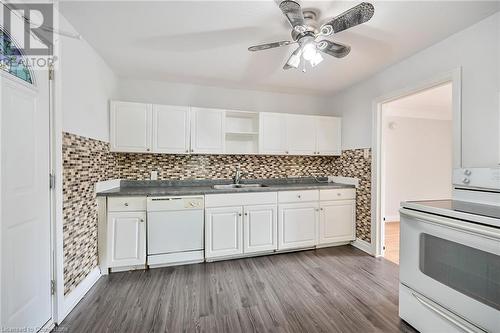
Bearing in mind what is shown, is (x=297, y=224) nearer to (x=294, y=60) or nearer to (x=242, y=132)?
(x=242, y=132)

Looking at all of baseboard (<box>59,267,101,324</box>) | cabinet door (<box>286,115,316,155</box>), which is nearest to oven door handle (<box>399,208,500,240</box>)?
cabinet door (<box>286,115,316,155</box>)

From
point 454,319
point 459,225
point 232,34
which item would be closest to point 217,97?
point 232,34

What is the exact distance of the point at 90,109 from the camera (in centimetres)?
216

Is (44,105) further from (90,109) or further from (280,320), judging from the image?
(280,320)

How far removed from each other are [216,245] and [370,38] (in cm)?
269

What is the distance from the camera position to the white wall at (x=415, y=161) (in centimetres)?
453

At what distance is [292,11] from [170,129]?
2.01 meters

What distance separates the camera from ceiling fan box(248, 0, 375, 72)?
51.7 inches

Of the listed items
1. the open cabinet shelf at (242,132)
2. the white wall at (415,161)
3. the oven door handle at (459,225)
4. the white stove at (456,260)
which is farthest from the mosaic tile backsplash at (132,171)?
the white wall at (415,161)

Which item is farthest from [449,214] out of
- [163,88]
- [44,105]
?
[163,88]

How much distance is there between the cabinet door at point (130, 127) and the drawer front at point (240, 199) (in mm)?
1059

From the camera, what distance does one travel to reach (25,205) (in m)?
1.37

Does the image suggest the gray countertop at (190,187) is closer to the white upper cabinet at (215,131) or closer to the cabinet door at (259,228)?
the cabinet door at (259,228)

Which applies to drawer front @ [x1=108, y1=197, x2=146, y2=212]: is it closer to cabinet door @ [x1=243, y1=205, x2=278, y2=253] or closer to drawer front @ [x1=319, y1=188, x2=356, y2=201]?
cabinet door @ [x1=243, y1=205, x2=278, y2=253]
